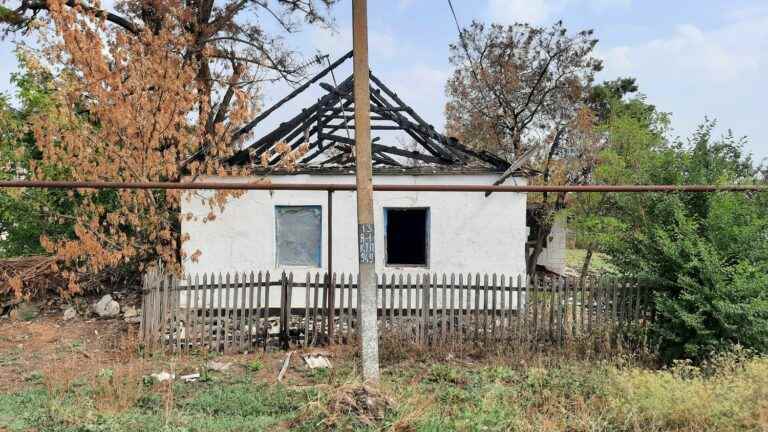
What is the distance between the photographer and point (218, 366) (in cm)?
588

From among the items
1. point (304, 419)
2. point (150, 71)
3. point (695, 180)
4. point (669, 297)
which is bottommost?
point (304, 419)

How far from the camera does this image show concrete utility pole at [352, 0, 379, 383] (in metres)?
4.59

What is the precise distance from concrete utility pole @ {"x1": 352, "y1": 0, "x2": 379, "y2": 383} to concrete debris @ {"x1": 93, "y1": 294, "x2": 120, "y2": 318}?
231 inches

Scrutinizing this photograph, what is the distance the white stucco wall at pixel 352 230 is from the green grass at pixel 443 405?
3.74m

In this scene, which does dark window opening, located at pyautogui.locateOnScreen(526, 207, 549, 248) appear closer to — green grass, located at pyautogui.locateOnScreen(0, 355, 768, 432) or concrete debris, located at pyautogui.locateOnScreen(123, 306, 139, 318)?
green grass, located at pyautogui.locateOnScreen(0, 355, 768, 432)

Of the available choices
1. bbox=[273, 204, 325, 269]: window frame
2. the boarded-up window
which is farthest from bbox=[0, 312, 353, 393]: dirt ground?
the boarded-up window

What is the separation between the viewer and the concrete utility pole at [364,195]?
4590mm

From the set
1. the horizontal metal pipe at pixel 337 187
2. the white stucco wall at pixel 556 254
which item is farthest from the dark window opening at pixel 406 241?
the horizontal metal pipe at pixel 337 187

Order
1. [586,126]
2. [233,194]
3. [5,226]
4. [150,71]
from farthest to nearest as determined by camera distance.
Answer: [586,126] < [5,226] < [233,194] < [150,71]

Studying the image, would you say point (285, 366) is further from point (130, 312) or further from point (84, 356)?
point (130, 312)

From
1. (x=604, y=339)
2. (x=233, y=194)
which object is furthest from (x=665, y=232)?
(x=233, y=194)

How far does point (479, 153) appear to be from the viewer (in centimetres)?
899

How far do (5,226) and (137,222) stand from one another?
4795mm

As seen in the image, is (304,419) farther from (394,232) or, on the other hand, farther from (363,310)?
(394,232)
